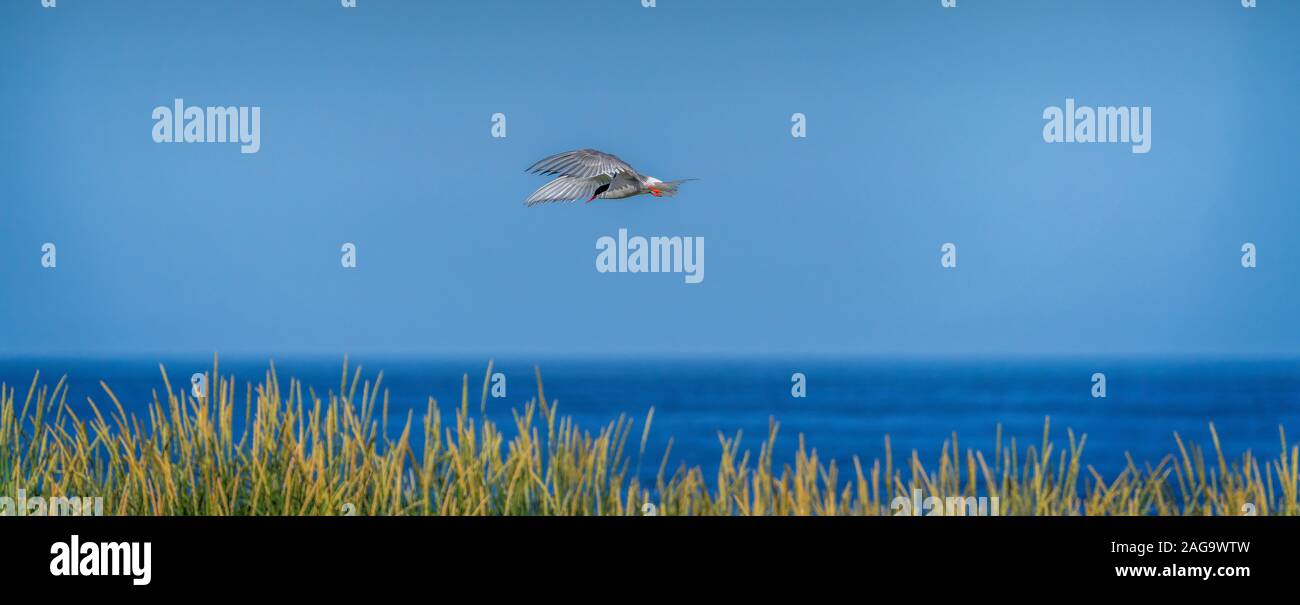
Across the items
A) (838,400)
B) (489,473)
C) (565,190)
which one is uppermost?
(565,190)

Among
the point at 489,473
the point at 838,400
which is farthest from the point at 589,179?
the point at 838,400

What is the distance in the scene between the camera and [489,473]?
3.45 metres

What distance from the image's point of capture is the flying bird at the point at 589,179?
3656 mm

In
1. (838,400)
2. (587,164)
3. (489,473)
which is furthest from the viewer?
(838,400)

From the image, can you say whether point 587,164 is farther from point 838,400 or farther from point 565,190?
point 838,400

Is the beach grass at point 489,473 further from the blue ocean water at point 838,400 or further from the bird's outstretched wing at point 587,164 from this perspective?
the bird's outstretched wing at point 587,164

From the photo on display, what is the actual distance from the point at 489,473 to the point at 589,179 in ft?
3.34

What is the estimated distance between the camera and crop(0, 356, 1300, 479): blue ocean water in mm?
3930

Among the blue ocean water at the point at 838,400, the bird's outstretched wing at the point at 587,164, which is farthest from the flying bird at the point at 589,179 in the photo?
the blue ocean water at the point at 838,400
